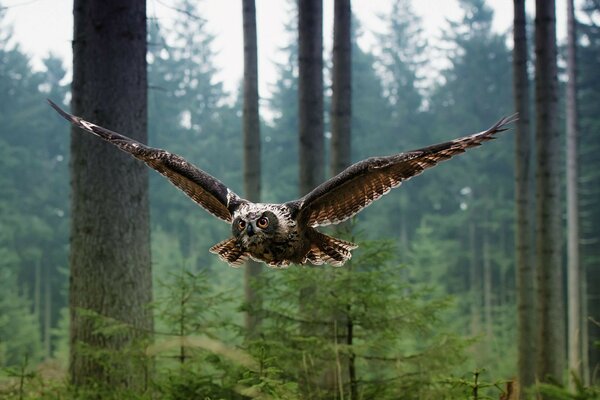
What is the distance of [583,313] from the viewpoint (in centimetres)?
2358

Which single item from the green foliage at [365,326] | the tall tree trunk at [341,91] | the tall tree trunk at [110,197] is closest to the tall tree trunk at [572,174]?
the tall tree trunk at [341,91]

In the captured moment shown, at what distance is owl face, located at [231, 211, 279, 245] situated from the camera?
4.53 m

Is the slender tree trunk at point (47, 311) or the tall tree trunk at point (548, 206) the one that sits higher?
the tall tree trunk at point (548, 206)

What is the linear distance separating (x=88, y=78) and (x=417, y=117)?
109 feet

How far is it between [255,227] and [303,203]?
44cm

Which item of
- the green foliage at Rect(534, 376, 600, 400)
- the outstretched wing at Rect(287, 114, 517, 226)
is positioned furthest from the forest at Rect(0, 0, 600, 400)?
the outstretched wing at Rect(287, 114, 517, 226)

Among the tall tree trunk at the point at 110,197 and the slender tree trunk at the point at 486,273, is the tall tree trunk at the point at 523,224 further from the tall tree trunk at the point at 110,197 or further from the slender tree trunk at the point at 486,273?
the slender tree trunk at the point at 486,273

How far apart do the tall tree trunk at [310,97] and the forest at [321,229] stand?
3cm

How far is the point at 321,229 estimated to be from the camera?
8.92 meters

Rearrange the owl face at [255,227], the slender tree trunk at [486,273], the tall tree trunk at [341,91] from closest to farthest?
the owl face at [255,227], the tall tree trunk at [341,91], the slender tree trunk at [486,273]

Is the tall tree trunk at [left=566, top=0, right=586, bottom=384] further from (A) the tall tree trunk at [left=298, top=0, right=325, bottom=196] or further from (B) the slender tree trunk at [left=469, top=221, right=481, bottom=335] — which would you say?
(B) the slender tree trunk at [left=469, top=221, right=481, bottom=335]

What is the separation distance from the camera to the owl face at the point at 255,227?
453cm

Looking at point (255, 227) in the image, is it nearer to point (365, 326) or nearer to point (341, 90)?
point (365, 326)

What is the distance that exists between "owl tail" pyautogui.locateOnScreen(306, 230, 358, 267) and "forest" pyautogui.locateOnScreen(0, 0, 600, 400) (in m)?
0.31
